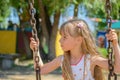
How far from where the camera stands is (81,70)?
2109mm

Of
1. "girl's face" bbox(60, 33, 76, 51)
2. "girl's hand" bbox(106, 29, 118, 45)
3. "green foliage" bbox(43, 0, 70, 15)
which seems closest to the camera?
"girl's hand" bbox(106, 29, 118, 45)

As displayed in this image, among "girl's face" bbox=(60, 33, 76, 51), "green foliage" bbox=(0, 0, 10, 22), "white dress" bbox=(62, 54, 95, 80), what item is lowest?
"white dress" bbox=(62, 54, 95, 80)

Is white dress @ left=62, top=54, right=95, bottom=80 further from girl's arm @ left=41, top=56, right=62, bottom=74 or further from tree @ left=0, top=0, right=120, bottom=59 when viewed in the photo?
tree @ left=0, top=0, right=120, bottom=59

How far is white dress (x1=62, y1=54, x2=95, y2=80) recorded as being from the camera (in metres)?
2.09

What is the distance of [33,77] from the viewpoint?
8.00 m

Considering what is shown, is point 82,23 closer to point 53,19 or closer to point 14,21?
point 53,19

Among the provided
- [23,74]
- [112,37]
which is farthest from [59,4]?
[112,37]

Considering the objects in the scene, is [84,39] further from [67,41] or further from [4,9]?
[4,9]

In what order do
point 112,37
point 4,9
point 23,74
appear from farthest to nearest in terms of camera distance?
point 4,9 → point 23,74 → point 112,37

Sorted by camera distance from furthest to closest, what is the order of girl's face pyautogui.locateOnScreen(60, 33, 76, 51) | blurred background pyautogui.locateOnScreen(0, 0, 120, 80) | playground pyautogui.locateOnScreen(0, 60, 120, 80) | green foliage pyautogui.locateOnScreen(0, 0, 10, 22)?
green foliage pyautogui.locateOnScreen(0, 0, 10, 22) → blurred background pyautogui.locateOnScreen(0, 0, 120, 80) → playground pyautogui.locateOnScreen(0, 60, 120, 80) → girl's face pyautogui.locateOnScreen(60, 33, 76, 51)

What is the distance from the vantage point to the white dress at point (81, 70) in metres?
2.09

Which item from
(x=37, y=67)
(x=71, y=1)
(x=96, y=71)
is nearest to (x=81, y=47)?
(x=96, y=71)

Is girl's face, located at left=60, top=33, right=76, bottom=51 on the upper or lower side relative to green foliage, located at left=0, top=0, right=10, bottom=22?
lower

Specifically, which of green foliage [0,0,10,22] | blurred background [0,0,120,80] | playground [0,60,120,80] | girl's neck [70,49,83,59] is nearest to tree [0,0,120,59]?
blurred background [0,0,120,80]
